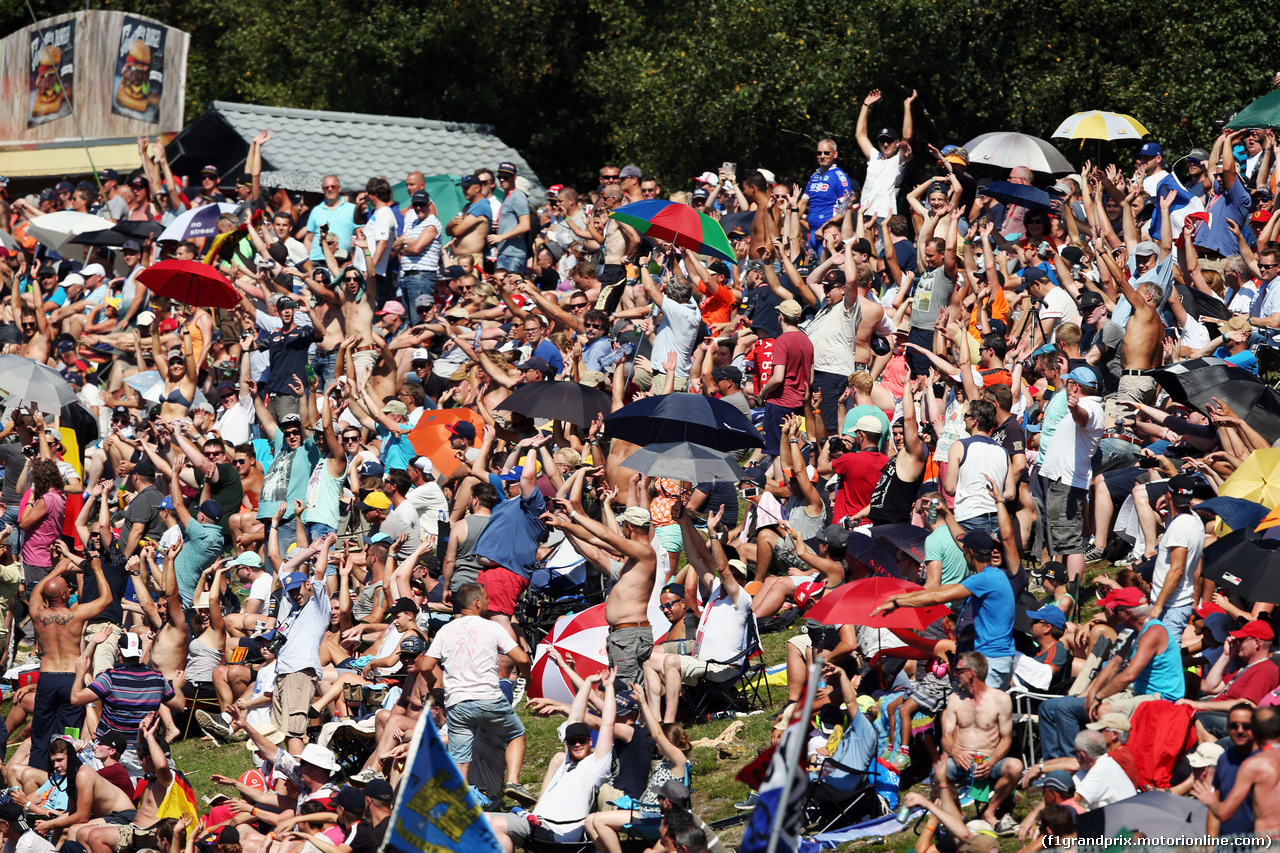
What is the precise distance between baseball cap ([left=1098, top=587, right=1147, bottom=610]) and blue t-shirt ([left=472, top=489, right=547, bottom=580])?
15.9 feet

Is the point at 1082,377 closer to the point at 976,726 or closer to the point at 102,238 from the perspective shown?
the point at 976,726

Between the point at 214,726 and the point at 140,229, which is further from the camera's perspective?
the point at 140,229

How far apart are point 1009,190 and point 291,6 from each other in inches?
710

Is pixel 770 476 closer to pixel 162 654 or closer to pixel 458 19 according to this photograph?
pixel 162 654

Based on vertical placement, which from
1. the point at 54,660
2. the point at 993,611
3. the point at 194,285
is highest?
the point at 993,611

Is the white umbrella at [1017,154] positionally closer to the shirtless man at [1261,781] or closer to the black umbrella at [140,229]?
the shirtless man at [1261,781]

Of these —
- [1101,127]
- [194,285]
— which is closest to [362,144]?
[194,285]

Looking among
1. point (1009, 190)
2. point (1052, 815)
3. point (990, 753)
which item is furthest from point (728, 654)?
point (1009, 190)

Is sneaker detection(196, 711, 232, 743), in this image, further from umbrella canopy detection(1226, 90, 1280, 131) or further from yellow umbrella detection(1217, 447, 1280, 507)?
umbrella canopy detection(1226, 90, 1280, 131)

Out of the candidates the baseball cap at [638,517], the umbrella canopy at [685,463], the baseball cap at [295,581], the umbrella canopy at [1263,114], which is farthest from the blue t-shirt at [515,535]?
the umbrella canopy at [1263,114]

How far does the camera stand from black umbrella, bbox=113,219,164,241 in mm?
22188

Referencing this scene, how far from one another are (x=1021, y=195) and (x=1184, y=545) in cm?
695

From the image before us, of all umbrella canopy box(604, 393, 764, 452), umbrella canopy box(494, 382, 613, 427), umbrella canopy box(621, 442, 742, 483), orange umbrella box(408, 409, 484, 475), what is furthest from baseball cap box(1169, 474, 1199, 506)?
orange umbrella box(408, 409, 484, 475)

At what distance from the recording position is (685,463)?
12.2 m
